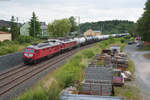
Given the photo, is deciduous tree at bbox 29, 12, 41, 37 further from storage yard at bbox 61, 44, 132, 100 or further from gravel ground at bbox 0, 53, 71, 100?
storage yard at bbox 61, 44, 132, 100

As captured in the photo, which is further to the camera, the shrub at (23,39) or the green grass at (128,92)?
the shrub at (23,39)

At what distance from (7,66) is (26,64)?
2.99m

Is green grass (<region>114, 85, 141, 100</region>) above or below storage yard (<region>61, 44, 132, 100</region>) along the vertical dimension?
below

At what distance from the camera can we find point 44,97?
875 centimetres

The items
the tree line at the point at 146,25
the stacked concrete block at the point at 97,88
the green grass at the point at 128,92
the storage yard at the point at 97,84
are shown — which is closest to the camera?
the storage yard at the point at 97,84

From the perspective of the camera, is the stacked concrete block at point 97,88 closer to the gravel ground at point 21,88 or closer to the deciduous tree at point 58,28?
the gravel ground at point 21,88

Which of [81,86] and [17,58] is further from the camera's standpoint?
[17,58]

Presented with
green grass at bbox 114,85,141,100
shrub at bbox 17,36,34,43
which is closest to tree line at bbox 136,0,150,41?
shrub at bbox 17,36,34,43

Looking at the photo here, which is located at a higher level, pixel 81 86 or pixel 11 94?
pixel 81 86

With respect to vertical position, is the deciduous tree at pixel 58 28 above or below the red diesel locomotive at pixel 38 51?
above

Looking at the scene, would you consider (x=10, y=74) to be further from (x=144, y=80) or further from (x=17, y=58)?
(x=144, y=80)

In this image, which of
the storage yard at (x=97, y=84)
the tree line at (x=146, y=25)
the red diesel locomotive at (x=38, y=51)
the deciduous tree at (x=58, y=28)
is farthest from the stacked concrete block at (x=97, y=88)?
the deciduous tree at (x=58, y=28)

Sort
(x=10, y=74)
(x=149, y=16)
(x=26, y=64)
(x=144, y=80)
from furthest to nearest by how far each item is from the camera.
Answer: (x=149, y=16) → (x=26, y=64) → (x=10, y=74) → (x=144, y=80)

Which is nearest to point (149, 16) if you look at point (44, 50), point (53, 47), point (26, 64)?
point (53, 47)
